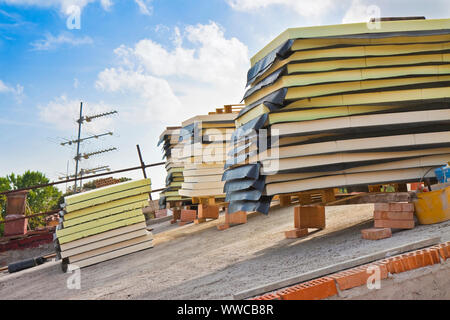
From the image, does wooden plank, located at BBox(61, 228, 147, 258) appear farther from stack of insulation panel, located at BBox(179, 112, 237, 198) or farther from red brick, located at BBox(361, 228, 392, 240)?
red brick, located at BBox(361, 228, 392, 240)

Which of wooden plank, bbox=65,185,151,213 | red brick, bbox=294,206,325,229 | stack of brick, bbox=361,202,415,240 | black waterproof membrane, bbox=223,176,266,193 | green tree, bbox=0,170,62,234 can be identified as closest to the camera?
stack of brick, bbox=361,202,415,240

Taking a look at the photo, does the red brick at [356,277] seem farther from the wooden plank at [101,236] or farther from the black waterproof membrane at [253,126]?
the wooden plank at [101,236]

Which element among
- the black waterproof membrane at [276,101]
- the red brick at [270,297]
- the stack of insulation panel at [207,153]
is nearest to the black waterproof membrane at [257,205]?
the black waterproof membrane at [276,101]

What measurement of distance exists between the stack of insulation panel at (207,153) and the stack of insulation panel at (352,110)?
165 inches

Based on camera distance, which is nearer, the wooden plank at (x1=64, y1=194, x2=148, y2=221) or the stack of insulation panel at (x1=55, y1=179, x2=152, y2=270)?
the stack of insulation panel at (x1=55, y1=179, x2=152, y2=270)

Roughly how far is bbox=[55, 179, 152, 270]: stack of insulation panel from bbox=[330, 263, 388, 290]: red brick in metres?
5.50

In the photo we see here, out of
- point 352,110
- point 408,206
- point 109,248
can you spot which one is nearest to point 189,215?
point 109,248

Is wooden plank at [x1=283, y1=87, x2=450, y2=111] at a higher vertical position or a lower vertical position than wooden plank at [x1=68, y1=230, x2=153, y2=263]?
higher

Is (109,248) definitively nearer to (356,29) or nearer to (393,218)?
(393,218)

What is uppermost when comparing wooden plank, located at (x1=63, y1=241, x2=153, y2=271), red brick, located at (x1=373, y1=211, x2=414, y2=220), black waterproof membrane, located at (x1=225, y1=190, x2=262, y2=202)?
black waterproof membrane, located at (x1=225, y1=190, x2=262, y2=202)

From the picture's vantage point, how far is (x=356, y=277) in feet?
10.2


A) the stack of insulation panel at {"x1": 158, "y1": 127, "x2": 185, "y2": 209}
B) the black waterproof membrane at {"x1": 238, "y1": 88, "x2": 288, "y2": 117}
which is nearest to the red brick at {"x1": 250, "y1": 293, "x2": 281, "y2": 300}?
the black waterproof membrane at {"x1": 238, "y1": 88, "x2": 288, "y2": 117}

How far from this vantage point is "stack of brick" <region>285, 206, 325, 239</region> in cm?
620

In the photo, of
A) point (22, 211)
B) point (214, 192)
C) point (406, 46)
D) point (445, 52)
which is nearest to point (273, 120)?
point (406, 46)
